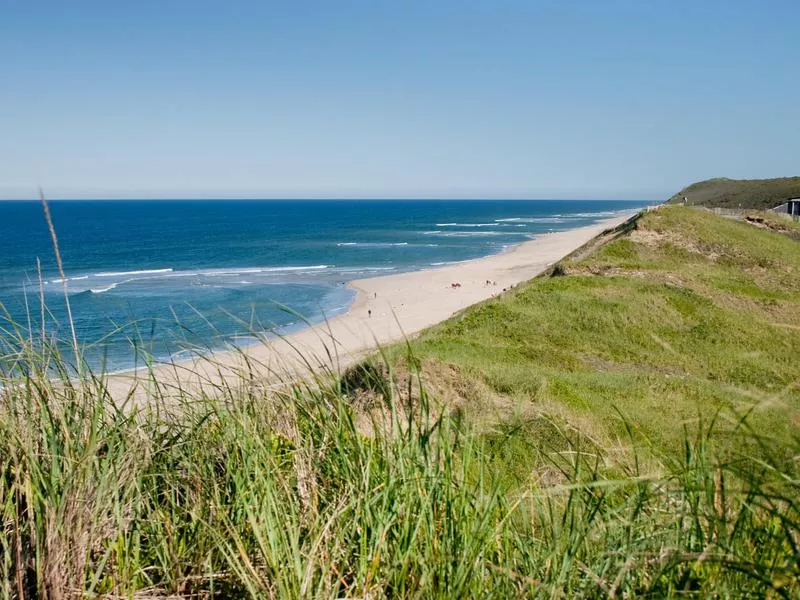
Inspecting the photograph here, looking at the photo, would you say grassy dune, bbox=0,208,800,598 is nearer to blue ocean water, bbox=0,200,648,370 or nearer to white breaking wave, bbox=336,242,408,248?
blue ocean water, bbox=0,200,648,370

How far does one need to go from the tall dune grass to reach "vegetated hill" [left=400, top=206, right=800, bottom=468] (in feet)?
17.7

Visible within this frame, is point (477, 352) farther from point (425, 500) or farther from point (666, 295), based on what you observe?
point (425, 500)

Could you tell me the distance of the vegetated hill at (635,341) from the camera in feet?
41.0

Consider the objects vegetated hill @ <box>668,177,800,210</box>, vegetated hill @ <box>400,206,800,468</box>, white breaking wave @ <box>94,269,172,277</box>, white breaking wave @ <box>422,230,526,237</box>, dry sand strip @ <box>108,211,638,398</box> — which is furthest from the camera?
white breaking wave @ <box>422,230,526,237</box>

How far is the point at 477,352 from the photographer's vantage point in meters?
17.2

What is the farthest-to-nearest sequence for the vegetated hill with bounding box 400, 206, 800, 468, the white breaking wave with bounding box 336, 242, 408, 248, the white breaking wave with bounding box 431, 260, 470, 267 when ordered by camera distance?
1. the white breaking wave with bounding box 336, 242, 408, 248
2. the white breaking wave with bounding box 431, 260, 470, 267
3. the vegetated hill with bounding box 400, 206, 800, 468

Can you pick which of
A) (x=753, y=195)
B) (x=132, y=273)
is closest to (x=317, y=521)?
(x=132, y=273)

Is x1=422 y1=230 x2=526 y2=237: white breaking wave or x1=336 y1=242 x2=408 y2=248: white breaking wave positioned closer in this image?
x1=336 y1=242 x2=408 y2=248: white breaking wave

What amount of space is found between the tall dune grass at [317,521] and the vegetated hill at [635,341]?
5385mm

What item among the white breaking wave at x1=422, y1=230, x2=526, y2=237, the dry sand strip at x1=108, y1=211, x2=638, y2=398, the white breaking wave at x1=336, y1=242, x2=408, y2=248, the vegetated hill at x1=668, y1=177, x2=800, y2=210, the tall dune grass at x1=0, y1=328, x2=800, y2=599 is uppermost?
the vegetated hill at x1=668, y1=177, x2=800, y2=210

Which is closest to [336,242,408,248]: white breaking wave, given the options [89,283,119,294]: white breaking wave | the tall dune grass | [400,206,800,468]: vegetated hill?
[89,283,119,294]: white breaking wave

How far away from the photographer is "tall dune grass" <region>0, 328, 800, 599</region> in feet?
8.68

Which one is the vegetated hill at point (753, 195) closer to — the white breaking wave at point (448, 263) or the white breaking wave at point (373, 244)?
the white breaking wave at point (448, 263)

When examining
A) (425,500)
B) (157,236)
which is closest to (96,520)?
(425,500)
